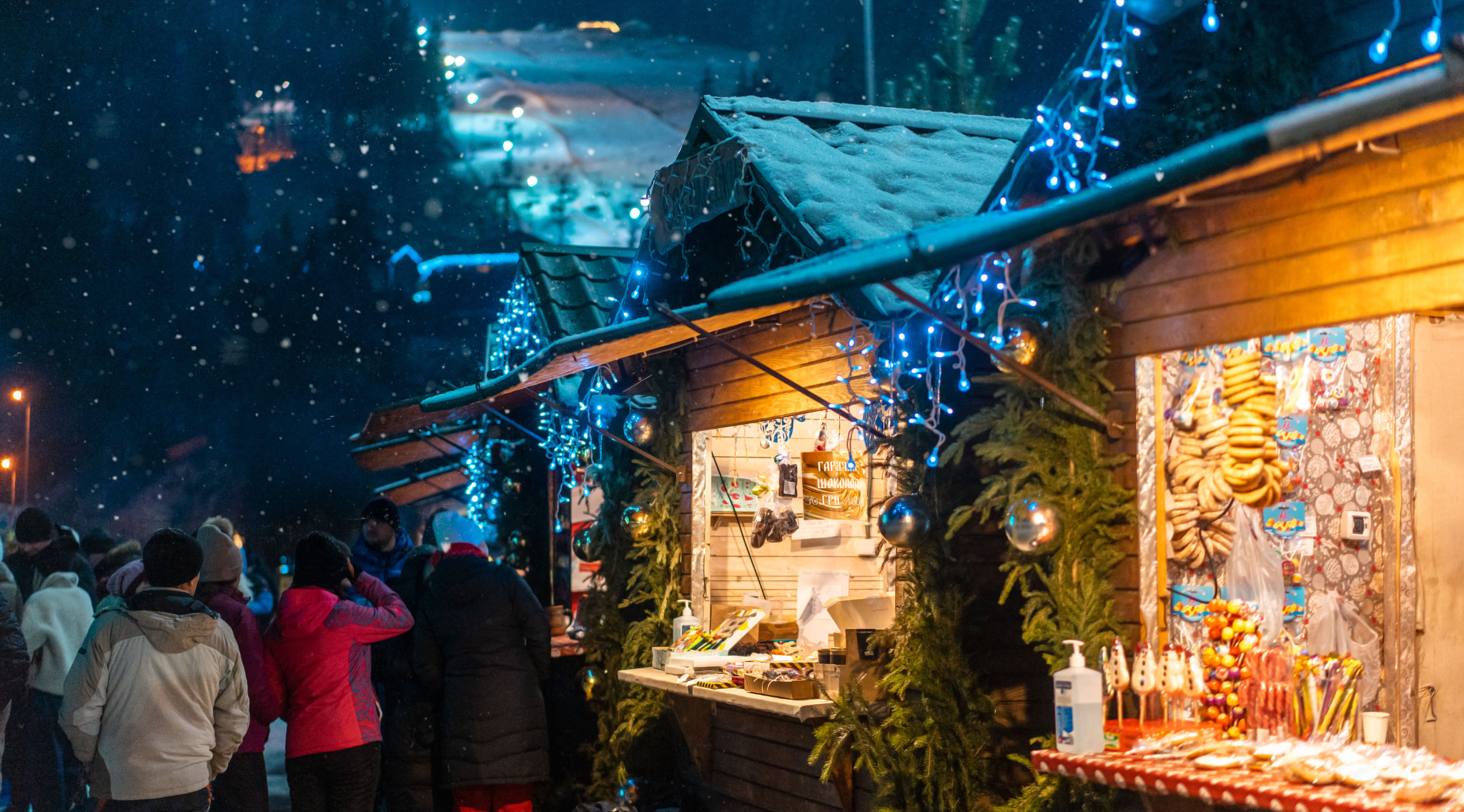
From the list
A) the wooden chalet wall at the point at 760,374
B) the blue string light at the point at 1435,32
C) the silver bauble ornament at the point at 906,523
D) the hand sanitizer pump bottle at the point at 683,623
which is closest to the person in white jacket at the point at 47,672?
the hand sanitizer pump bottle at the point at 683,623

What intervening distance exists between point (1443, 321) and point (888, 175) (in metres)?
3.01

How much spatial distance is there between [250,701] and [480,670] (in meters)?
1.53

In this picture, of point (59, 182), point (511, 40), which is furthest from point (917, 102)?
point (511, 40)

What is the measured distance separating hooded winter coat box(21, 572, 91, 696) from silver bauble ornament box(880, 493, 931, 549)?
5339 mm

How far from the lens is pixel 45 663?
7.48 metres

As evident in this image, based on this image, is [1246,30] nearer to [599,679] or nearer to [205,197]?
[599,679]

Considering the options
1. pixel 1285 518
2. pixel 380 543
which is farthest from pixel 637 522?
pixel 1285 518

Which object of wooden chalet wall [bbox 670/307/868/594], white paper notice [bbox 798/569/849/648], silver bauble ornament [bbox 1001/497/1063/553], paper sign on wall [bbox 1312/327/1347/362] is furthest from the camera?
white paper notice [bbox 798/569/849/648]

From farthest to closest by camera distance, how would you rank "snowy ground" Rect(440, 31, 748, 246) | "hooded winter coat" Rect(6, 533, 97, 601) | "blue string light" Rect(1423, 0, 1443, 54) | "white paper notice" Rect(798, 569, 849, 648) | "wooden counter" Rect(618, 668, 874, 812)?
"snowy ground" Rect(440, 31, 748, 246), "hooded winter coat" Rect(6, 533, 97, 601), "white paper notice" Rect(798, 569, 849, 648), "wooden counter" Rect(618, 668, 874, 812), "blue string light" Rect(1423, 0, 1443, 54)

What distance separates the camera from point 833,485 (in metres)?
7.66

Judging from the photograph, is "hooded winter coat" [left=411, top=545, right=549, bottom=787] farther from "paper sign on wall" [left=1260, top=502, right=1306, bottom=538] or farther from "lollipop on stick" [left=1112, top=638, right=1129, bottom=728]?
"paper sign on wall" [left=1260, top=502, right=1306, bottom=538]

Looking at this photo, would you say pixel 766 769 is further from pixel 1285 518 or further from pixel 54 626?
pixel 54 626

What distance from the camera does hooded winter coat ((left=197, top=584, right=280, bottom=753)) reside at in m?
5.89

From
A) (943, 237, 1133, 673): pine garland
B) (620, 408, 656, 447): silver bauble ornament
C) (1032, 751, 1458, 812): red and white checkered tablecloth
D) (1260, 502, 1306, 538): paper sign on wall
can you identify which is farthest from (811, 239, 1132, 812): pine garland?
(620, 408, 656, 447): silver bauble ornament
